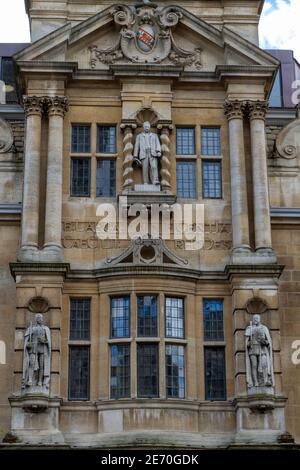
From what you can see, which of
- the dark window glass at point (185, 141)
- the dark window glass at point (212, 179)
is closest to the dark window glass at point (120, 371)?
the dark window glass at point (212, 179)

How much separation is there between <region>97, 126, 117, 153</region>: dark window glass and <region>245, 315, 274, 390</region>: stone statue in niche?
20.3ft

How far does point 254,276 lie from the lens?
25.2m

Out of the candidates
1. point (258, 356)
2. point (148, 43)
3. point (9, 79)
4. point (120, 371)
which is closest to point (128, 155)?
point (148, 43)

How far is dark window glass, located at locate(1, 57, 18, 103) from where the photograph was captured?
34438mm

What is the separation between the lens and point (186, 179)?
26.9 meters

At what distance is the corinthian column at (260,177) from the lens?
84.7 ft

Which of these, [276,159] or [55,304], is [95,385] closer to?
[55,304]

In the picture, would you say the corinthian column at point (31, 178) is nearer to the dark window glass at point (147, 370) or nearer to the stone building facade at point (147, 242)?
the stone building facade at point (147, 242)

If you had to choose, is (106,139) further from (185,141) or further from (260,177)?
(260,177)

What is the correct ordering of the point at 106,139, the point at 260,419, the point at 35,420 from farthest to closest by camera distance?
the point at 106,139 < the point at 260,419 < the point at 35,420

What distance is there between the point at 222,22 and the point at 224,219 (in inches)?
239

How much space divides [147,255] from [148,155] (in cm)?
277

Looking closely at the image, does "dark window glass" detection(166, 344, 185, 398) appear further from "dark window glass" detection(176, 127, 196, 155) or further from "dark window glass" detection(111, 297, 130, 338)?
"dark window glass" detection(176, 127, 196, 155)

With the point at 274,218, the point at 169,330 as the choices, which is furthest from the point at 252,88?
the point at 169,330
